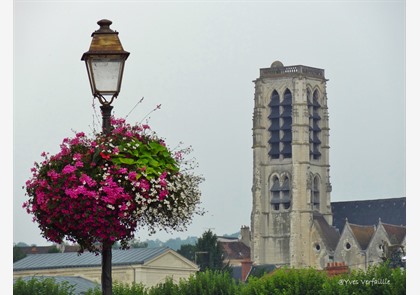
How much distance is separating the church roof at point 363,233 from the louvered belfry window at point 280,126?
13.8 m

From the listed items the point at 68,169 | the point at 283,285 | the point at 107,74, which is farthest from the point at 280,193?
the point at 68,169

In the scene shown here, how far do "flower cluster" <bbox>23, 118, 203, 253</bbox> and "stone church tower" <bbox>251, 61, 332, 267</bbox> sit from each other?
102 m

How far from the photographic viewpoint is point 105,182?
37.9 ft

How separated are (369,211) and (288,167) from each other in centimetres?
1025

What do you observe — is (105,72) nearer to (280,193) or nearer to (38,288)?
(38,288)

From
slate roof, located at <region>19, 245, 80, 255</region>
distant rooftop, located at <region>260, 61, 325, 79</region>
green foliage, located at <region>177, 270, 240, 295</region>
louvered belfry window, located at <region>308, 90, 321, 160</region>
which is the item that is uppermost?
distant rooftop, located at <region>260, 61, 325, 79</region>

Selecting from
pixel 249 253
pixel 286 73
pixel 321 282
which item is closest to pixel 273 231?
pixel 249 253

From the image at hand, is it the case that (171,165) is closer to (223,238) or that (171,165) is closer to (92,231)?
(92,231)

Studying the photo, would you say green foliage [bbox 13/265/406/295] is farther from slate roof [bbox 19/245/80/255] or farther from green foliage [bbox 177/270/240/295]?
slate roof [bbox 19/245/80/255]

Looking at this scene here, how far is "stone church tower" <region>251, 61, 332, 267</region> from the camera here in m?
114

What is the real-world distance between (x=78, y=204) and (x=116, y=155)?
0.69 metres

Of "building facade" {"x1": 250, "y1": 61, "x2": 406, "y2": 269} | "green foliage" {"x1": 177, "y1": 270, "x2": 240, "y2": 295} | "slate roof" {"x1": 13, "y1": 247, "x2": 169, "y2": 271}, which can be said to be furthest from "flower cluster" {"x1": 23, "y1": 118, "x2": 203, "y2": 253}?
"building facade" {"x1": 250, "y1": 61, "x2": 406, "y2": 269}

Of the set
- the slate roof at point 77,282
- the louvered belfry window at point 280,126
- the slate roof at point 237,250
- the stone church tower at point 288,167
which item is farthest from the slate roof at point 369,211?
the slate roof at point 77,282

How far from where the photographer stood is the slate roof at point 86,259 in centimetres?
4703
